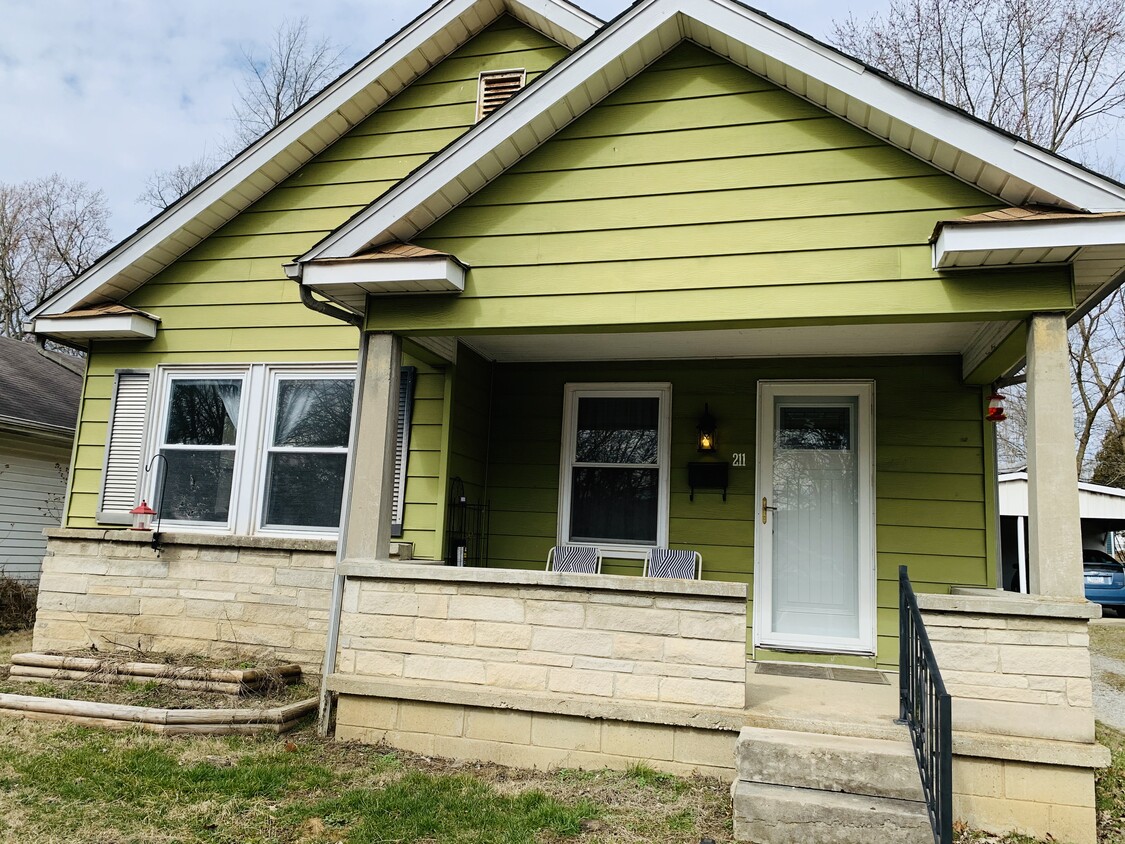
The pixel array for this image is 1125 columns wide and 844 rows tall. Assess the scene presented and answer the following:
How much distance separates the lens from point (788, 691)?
15.9 ft

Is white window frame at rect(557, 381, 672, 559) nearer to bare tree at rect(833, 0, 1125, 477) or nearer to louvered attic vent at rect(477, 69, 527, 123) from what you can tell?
louvered attic vent at rect(477, 69, 527, 123)

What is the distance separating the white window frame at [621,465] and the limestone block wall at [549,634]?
187 cm

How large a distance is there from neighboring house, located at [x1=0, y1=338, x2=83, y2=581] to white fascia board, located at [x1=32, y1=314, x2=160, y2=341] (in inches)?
124

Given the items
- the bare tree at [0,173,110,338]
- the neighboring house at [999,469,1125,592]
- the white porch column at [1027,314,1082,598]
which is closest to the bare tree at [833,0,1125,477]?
the neighboring house at [999,469,1125,592]

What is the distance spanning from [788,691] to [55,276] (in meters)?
23.7

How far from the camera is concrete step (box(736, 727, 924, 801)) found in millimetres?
3734

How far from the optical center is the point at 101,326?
704cm

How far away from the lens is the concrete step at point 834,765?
3734 mm

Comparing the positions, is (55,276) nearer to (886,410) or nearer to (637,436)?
(637,436)

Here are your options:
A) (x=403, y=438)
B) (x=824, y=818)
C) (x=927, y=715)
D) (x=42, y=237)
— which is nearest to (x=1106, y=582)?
(x=927, y=715)

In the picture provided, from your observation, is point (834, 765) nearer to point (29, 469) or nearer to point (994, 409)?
point (994, 409)

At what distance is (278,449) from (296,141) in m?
2.67

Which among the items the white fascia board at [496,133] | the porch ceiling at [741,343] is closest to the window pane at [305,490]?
the porch ceiling at [741,343]

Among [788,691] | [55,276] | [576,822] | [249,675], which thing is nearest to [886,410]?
[788,691]
